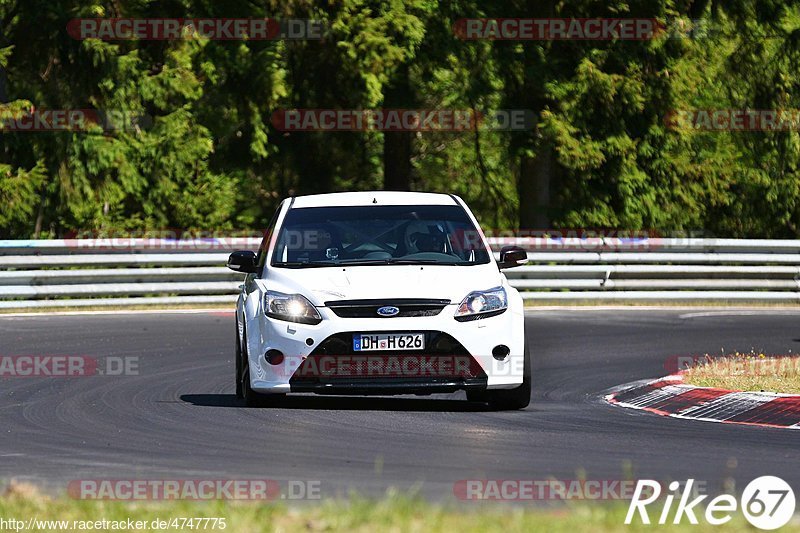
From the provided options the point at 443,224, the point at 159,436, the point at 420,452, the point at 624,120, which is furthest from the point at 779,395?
the point at 624,120

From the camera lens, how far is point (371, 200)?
12852mm

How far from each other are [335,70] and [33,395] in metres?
21.8

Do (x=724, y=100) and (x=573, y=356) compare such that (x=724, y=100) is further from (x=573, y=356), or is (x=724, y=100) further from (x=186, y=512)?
(x=186, y=512)

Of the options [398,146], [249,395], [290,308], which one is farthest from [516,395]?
[398,146]

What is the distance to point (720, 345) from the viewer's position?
1836 centimetres
